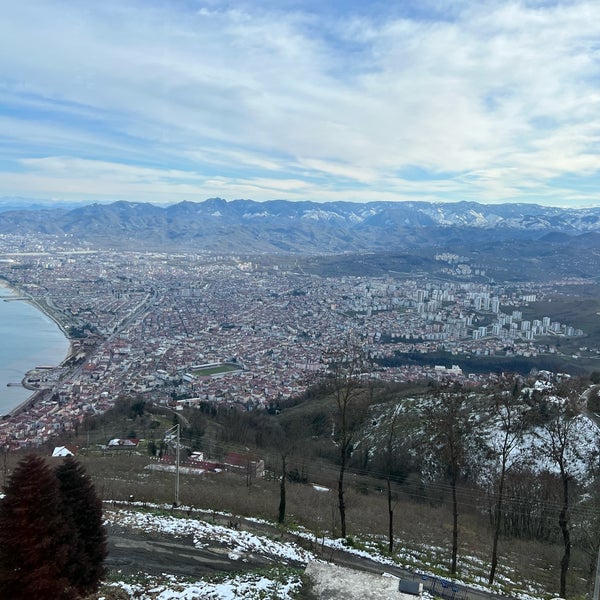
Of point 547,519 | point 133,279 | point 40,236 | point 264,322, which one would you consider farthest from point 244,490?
point 40,236

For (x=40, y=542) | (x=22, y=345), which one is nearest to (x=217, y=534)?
(x=40, y=542)

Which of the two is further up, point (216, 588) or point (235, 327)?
point (216, 588)

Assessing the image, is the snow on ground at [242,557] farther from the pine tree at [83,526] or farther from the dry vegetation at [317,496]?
the pine tree at [83,526]

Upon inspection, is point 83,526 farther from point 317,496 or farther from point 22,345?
point 22,345

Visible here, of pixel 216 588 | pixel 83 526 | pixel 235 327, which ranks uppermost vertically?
pixel 83 526

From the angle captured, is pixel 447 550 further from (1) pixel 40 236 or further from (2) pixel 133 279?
(1) pixel 40 236

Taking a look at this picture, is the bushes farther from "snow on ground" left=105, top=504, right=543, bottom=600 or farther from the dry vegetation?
the dry vegetation

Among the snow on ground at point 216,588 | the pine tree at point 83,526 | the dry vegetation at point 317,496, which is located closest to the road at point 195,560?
the snow on ground at point 216,588
